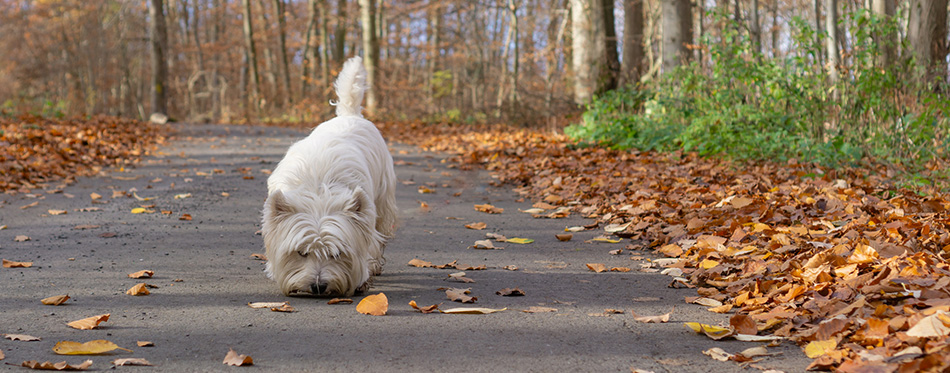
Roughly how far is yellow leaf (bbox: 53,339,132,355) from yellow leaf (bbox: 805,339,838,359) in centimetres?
308

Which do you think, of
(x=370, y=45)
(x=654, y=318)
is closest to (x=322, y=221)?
(x=654, y=318)

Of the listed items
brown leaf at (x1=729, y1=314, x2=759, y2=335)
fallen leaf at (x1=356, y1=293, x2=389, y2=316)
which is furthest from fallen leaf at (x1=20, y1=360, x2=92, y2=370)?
brown leaf at (x1=729, y1=314, x2=759, y2=335)

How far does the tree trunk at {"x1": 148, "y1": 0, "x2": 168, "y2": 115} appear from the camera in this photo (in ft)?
71.0

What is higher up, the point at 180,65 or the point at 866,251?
the point at 180,65

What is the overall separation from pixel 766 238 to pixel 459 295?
7.47ft

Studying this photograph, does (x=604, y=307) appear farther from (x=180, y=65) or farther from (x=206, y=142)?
(x=180, y=65)

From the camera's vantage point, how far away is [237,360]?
10.4 feet

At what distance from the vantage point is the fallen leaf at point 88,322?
3.62 metres

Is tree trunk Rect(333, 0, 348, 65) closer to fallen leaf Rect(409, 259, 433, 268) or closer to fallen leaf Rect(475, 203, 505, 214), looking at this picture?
fallen leaf Rect(475, 203, 505, 214)

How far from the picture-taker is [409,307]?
4191 millimetres

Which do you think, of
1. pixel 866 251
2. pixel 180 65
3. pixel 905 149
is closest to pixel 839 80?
pixel 905 149

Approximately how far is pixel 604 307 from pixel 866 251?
1.53 meters

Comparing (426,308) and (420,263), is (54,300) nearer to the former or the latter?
(426,308)

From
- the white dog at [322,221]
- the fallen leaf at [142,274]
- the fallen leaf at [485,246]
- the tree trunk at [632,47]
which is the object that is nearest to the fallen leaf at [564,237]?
the fallen leaf at [485,246]
